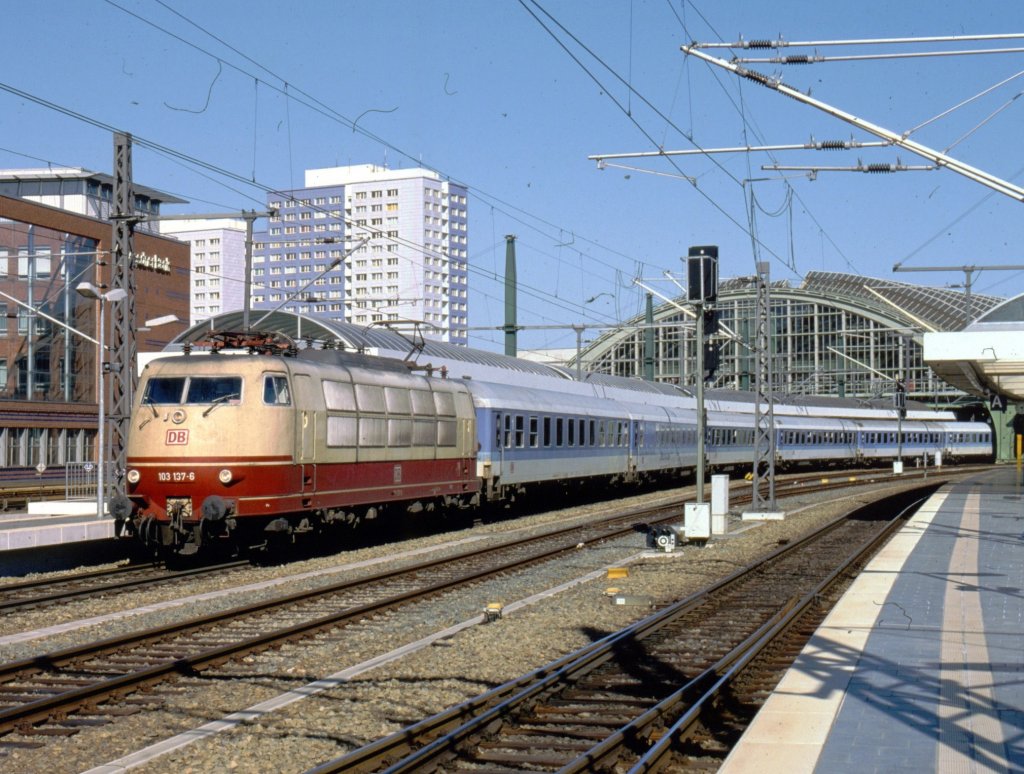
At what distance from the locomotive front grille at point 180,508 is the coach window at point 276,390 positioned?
Result: 1.96 m

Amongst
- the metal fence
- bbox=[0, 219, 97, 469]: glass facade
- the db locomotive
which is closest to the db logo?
the db locomotive

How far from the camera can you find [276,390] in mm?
19906

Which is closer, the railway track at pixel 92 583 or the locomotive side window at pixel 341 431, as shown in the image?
the railway track at pixel 92 583

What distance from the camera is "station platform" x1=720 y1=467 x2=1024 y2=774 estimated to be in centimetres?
805

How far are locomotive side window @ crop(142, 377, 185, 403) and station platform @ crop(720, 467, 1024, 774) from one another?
417 inches

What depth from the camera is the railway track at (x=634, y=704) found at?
28.0ft

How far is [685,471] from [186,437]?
35480 mm

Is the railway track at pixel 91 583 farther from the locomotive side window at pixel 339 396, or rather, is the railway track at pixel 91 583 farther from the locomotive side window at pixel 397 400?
the locomotive side window at pixel 397 400

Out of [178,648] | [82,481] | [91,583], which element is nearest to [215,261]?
[82,481]

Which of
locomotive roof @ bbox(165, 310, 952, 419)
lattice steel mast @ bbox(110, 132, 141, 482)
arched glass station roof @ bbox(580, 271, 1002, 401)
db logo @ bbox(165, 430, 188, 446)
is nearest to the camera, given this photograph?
db logo @ bbox(165, 430, 188, 446)

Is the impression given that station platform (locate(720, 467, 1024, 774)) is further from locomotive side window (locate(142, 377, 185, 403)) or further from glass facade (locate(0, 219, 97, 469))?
glass facade (locate(0, 219, 97, 469))

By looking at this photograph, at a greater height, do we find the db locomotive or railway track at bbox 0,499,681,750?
the db locomotive

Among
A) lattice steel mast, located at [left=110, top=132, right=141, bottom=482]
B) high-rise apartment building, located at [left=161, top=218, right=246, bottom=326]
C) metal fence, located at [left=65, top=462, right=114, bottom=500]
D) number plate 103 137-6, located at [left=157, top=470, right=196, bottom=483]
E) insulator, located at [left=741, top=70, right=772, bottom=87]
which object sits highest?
high-rise apartment building, located at [left=161, top=218, right=246, bottom=326]

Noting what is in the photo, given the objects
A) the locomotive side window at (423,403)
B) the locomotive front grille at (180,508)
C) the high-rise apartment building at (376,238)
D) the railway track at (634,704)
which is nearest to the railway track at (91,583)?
the locomotive front grille at (180,508)
